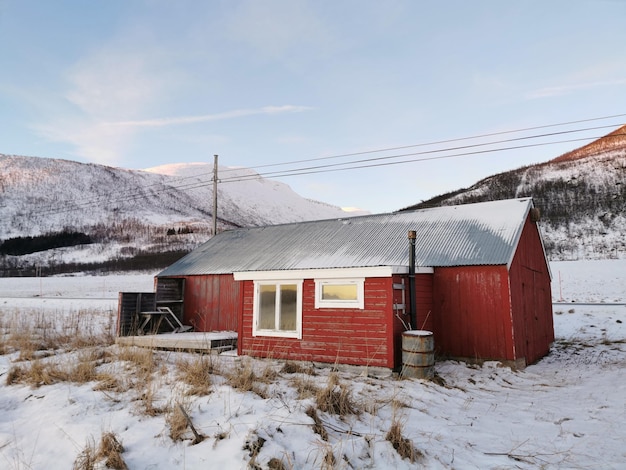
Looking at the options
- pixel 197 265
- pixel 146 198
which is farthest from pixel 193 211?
pixel 197 265

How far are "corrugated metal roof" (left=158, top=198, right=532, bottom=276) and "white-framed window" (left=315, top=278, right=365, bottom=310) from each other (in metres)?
1.07

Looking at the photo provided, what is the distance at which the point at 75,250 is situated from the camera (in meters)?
67.1

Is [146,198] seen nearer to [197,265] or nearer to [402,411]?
[197,265]

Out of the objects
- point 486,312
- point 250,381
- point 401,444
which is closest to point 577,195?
point 486,312

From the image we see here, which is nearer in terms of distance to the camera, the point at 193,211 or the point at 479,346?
the point at 479,346

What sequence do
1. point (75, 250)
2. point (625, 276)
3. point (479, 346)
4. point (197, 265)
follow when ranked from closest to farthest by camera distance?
point (479, 346) → point (197, 265) → point (625, 276) → point (75, 250)

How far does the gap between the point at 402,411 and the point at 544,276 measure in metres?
11.7

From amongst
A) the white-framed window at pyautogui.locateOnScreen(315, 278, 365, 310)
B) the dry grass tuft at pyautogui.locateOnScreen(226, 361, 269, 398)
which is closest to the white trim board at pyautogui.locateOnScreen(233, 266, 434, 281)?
the white-framed window at pyautogui.locateOnScreen(315, 278, 365, 310)

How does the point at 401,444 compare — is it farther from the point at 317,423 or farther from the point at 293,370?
the point at 293,370

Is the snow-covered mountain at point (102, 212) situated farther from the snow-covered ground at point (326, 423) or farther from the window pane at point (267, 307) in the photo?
the snow-covered ground at point (326, 423)

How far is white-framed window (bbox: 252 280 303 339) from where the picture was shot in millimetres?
12023

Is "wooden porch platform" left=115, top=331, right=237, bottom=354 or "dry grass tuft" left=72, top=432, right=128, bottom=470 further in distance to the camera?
"wooden porch platform" left=115, top=331, right=237, bottom=354

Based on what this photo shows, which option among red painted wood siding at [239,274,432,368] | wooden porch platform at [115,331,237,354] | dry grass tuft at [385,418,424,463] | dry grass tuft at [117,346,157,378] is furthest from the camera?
wooden porch platform at [115,331,237,354]

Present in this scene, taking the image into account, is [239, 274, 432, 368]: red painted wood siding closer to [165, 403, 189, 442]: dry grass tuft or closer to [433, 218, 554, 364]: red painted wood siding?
[433, 218, 554, 364]: red painted wood siding
